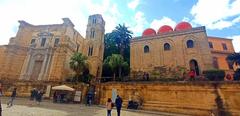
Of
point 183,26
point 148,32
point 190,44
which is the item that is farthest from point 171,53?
point 148,32

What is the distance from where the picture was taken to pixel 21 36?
3322cm

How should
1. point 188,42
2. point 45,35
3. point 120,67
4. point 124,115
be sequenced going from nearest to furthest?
point 124,115
point 188,42
point 120,67
point 45,35

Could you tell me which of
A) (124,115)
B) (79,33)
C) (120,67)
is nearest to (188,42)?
(120,67)

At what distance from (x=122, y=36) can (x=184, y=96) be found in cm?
2308

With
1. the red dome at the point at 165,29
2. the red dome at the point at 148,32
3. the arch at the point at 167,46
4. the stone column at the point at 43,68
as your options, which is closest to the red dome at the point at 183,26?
the red dome at the point at 165,29

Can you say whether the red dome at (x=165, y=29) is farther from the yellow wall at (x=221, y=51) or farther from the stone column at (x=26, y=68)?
the stone column at (x=26, y=68)

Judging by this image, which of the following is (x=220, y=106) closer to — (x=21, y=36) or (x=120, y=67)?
(x=120, y=67)

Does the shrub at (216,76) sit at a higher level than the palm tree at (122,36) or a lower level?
lower

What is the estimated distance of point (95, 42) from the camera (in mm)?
34688

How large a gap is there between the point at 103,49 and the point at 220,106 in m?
26.2

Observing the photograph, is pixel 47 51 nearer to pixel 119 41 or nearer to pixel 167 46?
pixel 119 41

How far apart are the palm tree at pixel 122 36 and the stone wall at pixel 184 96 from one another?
1792 centimetres

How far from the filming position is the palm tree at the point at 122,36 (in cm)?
3609

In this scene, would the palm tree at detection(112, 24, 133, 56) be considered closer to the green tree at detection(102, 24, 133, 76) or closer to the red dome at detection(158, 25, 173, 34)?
the green tree at detection(102, 24, 133, 76)
